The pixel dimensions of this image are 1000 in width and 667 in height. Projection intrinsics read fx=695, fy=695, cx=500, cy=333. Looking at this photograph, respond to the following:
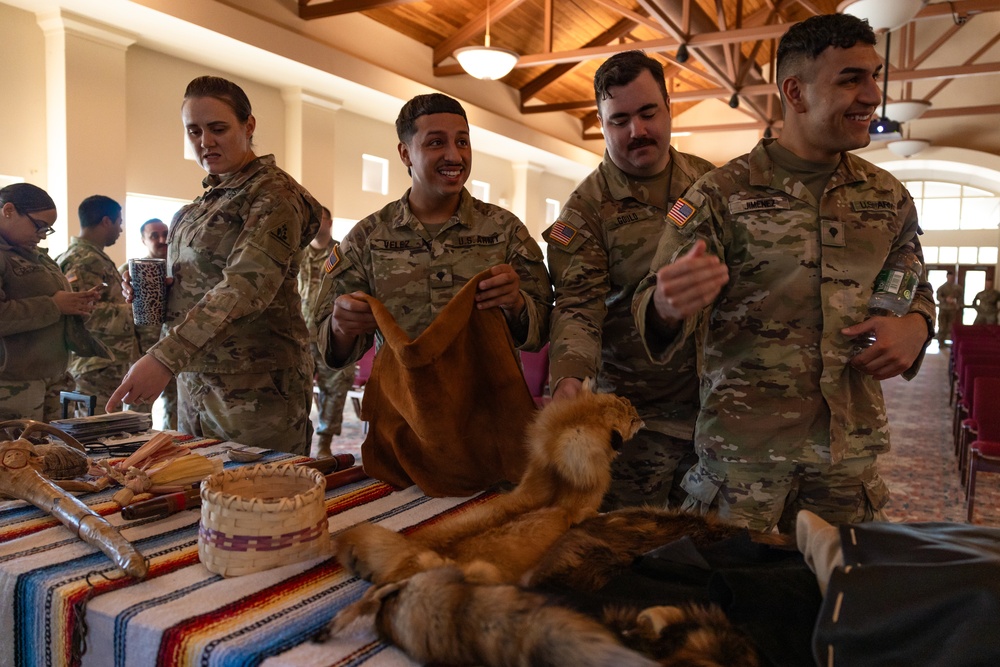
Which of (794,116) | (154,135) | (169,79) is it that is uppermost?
(169,79)

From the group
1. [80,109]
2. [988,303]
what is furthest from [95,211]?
[988,303]

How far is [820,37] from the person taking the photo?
145 centimetres

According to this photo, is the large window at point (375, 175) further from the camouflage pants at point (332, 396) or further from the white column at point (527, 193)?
the camouflage pants at point (332, 396)

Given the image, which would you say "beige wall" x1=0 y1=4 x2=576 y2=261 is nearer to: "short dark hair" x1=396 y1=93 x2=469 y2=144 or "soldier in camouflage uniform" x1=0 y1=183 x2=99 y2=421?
"soldier in camouflage uniform" x1=0 y1=183 x2=99 y2=421

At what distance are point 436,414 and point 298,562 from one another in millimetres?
438

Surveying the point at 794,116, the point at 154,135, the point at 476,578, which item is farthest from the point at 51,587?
the point at 154,135

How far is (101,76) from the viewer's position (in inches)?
241

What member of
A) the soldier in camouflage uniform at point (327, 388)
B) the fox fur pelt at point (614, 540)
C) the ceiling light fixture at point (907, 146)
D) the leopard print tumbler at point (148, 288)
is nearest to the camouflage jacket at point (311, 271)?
the soldier in camouflage uniform at point (327, 388)

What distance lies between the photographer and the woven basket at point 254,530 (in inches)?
40.9

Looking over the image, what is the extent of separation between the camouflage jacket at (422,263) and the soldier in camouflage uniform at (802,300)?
1.33 ft

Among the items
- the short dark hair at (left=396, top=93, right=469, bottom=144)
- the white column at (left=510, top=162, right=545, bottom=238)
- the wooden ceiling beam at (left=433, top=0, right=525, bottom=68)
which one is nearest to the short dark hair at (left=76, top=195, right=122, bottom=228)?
the short dark hair at (left=396, top=93, right=469, bottom=144)

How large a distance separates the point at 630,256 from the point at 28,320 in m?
2.62

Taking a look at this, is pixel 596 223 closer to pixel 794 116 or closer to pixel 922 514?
pixel 794 116

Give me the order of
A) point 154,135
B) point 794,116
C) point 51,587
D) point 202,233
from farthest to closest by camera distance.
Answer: point 154,135
point 202,233
point 794,116
point 51,587
